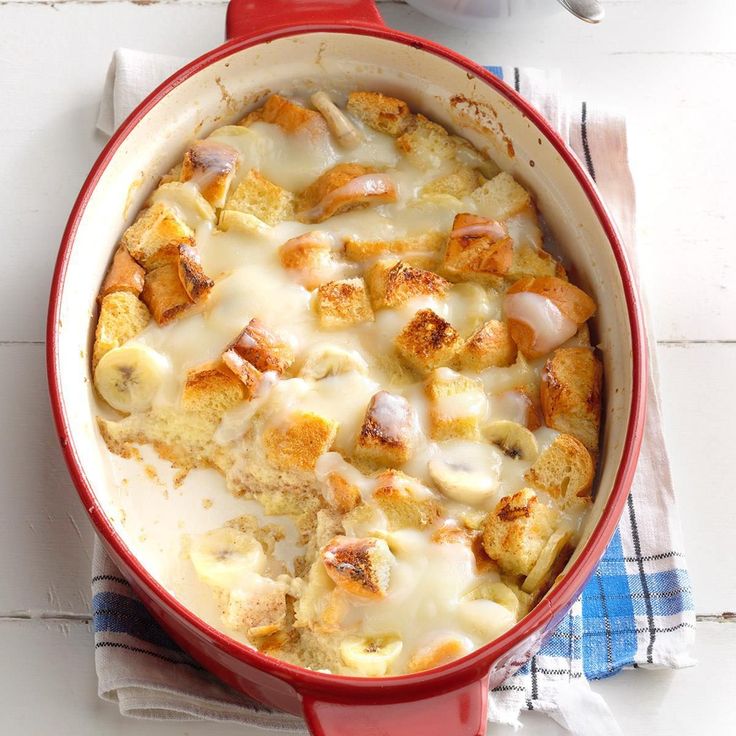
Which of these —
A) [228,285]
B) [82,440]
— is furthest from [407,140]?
[82,440]

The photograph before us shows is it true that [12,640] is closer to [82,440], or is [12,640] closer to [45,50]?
[82,440]

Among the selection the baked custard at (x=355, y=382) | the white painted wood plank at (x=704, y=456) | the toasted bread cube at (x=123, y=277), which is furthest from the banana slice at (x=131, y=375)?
the white painted wood plank at (x=704, y=456)

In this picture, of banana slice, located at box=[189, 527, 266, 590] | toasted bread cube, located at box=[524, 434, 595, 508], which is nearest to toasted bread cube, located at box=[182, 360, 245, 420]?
banana slice, located at box=[189, 527, 266, 590]

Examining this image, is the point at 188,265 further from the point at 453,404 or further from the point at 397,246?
the point at 453,404

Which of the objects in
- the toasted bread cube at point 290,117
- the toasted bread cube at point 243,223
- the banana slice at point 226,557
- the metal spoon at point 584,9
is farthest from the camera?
the metal spoon at point 584,9

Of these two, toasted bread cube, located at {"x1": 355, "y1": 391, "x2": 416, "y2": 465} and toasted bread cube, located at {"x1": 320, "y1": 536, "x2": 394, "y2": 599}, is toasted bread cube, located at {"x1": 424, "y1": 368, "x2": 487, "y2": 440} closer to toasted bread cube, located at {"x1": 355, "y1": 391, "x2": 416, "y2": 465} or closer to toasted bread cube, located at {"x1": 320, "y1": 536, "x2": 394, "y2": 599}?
toasted bread cube, located at {"x1": 355, "y1": 391, "x2": 416, "y2": 465}

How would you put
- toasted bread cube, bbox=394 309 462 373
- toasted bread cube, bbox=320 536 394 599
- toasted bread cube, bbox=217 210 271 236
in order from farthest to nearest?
toasted bread cube, bbox=217 210 271 236, toasted bread cube, bbox=394 309 462 373, toasted bread cube, bbox=320 536 394 599

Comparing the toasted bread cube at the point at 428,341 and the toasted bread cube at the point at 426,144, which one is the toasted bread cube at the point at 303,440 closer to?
the toasted bread cube at the point at 428,341
